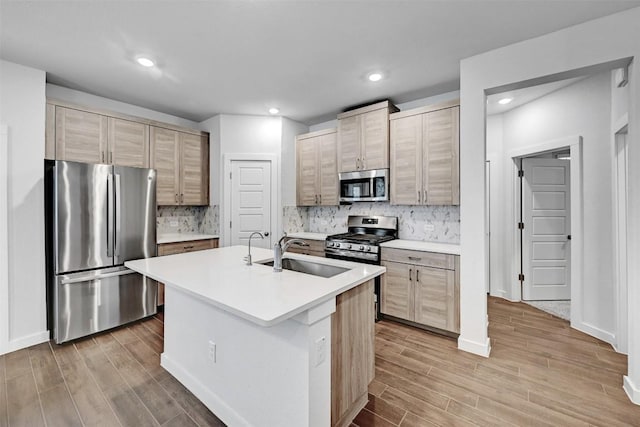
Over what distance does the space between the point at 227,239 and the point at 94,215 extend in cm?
163

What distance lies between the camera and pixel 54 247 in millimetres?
2713

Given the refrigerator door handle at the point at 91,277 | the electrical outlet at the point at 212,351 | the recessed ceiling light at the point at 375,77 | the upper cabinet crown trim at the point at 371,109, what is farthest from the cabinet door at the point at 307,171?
the electrical outlet at the point at 212,351

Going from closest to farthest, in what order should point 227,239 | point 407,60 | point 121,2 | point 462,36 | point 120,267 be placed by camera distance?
point 121,2
point 462,36
point 407,60
point 120,267
point 227,239

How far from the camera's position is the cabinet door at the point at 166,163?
3811 mm

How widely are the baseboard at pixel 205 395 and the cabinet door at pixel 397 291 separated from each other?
202cm

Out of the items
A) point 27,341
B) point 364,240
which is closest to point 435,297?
point 364,240

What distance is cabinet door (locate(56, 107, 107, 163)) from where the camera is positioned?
2996 millimetres

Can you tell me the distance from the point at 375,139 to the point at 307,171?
4.11 ft

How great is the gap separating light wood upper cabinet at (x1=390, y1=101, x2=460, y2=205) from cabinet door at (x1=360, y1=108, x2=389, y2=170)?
9cm

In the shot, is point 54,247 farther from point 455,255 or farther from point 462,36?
point 462,36

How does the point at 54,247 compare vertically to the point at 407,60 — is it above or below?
below

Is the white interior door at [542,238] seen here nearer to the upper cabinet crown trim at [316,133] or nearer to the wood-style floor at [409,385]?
the wood-style floor at [409,385]

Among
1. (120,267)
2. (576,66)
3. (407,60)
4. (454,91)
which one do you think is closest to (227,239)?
(120,267)

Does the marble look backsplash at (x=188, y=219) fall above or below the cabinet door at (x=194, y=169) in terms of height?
below
